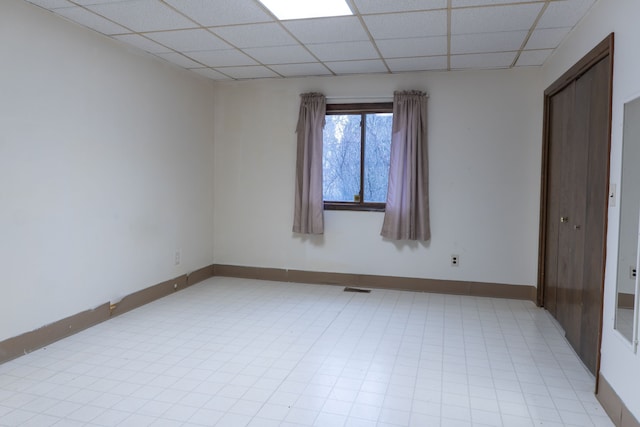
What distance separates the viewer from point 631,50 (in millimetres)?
2221

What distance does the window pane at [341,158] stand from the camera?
198 inches

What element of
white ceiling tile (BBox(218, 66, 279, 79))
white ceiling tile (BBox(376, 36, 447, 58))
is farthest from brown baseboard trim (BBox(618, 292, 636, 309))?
white ceiling tile (BBox(218, 66, 279, 79))

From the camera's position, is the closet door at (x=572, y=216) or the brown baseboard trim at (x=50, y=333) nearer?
the brown baseboard trim at (x=50, y=333)

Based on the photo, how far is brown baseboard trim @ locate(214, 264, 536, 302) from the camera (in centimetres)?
463

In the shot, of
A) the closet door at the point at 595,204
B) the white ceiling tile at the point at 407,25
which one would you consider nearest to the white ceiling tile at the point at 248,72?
the white ceiling tile at the point at 407,25

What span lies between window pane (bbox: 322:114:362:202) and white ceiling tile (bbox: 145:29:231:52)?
1625 mm

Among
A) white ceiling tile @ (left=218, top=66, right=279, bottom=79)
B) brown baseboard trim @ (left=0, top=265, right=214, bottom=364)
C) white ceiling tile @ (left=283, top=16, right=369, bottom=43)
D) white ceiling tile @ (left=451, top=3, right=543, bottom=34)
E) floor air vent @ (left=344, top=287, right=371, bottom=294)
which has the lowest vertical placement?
floor air vent @ (left=344, top=287, right=371, bottom=294)

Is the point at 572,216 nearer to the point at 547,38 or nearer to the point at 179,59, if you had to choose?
the point at 547,38

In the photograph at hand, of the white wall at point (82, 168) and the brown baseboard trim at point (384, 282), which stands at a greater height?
the white wall at point (82, 168)

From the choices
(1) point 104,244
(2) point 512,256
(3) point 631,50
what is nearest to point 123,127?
(1) point 104,244

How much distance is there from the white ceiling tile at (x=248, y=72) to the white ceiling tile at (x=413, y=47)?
1.39 meters

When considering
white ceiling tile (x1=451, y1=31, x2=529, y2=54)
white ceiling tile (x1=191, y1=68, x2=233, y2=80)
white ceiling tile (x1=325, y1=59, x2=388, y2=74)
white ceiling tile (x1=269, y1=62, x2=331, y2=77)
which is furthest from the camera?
white ceiling tile (x1=191, y1=68, x2=233, y2=80)

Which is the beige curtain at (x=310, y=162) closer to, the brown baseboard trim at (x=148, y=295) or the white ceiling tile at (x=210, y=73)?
the white ceiling tile at (x=210, y=73)

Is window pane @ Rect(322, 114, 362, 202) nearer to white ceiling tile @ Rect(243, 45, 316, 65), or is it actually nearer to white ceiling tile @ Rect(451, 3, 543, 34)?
white ceiling tile @ Rect(243, 45, 316, 65)
